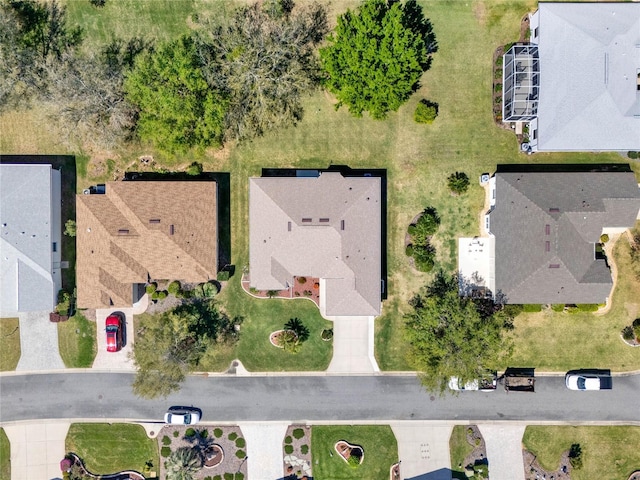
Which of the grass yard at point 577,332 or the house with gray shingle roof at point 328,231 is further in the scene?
the grass yard at point 577,332

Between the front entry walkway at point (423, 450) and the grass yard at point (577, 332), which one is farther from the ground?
the grass yard at point (577, 332)

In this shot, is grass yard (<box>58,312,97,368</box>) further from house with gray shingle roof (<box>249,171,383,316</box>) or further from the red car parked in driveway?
house with gray shingle roof (<box>249,171,383,316</box>)

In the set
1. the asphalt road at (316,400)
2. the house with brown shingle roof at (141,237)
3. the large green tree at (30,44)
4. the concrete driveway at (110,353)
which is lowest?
the asphalt road at (316,400)

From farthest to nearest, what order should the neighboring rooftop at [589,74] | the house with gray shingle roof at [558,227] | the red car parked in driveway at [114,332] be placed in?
the red car parked in driveway at [114,332], the house with gray shingle roof at [558,227], the neighboring rooftop at [589,74]

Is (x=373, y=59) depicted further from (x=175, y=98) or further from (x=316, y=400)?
(x=316, y=400)

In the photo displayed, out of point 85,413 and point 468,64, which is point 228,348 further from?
point 468,64

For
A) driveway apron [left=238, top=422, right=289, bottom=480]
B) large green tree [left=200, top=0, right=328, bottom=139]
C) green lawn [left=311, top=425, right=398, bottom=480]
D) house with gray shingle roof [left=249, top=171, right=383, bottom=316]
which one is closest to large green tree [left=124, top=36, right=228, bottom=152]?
large green tree [left=200, top=0, right=328, bottom=139]

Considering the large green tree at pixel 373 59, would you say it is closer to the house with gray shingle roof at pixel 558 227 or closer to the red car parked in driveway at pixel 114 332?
the house with gray shingle roof at pixel 558 227

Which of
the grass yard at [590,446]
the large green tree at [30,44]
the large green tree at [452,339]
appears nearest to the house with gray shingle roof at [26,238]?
the large green tree at [30,44]
